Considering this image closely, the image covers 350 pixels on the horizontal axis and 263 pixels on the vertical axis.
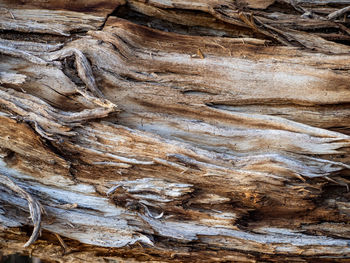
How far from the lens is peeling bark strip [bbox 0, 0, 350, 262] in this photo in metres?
4.20

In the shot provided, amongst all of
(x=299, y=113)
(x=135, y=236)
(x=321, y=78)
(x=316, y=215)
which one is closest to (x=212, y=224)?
(x=135, y=236)

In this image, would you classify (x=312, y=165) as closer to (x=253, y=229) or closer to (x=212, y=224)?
(x=253, y=229)

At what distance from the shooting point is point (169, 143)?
4.21m

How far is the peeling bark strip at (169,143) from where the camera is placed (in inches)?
165

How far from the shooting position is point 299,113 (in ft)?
14.8

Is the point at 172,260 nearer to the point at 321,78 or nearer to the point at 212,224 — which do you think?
the point at 212,224

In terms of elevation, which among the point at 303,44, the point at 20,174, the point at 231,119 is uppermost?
the point at 303,44

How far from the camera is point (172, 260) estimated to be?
4.39 meters

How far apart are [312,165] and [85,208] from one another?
9.13 ft

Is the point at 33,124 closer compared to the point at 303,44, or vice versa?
the point at 33,124

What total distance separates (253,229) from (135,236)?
144cm

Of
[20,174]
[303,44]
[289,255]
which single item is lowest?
[289,255]

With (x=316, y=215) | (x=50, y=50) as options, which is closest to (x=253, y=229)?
(x=316, y=215)

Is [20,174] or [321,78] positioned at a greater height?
[321,78]
